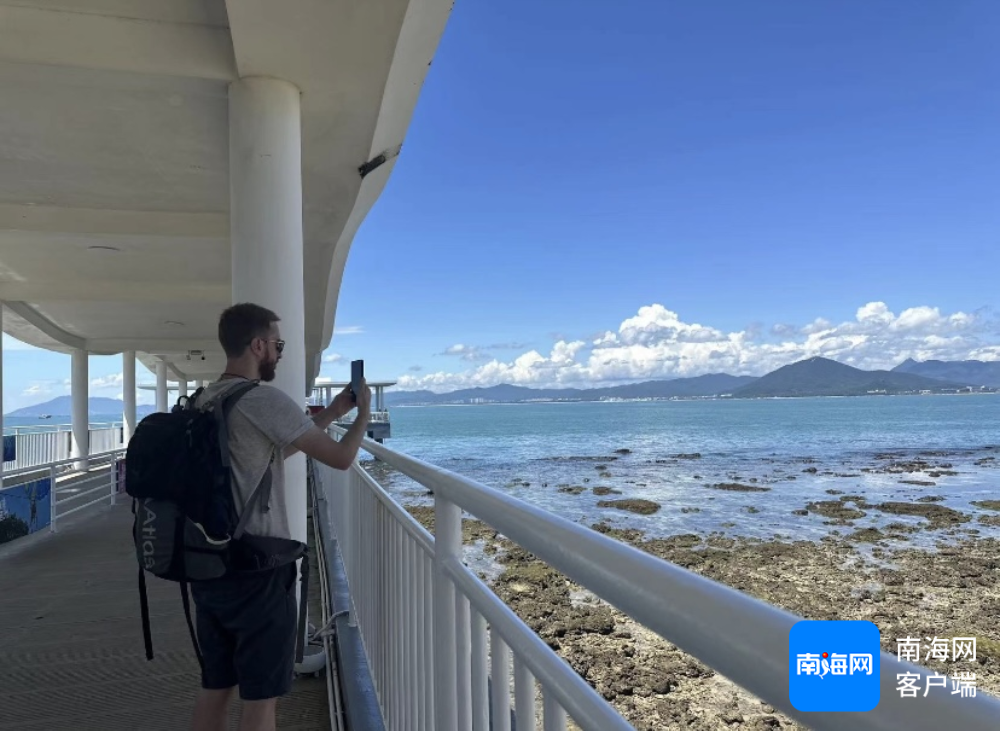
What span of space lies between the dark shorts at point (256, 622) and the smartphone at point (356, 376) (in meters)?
0.64

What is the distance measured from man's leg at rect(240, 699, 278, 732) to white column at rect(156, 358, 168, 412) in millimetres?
23318

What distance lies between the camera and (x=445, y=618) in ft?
5.06

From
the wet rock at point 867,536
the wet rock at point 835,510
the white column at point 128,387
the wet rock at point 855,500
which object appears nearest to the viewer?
the wet rock at point 867,536

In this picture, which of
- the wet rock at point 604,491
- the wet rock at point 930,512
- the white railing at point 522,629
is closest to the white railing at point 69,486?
the white railing at point 522,629

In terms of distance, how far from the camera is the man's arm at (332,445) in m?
2.08

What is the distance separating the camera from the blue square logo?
54 centimetres

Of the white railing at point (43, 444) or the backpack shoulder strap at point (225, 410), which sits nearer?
the backpack shoulder strap at point (225, 410)

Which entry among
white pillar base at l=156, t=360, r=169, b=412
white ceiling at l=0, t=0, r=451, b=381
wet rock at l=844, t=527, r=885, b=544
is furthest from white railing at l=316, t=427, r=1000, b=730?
white pillar base at l=156, t=360, r=169, b=412

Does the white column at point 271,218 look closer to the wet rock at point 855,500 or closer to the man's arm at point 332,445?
the man's arm at point 332,445

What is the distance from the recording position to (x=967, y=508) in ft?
72.5

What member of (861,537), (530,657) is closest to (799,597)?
(861,537)

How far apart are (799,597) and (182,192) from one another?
38.2 feet

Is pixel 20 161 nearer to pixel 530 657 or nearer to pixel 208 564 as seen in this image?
pixel 208 564

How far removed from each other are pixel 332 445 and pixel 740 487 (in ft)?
92.3
